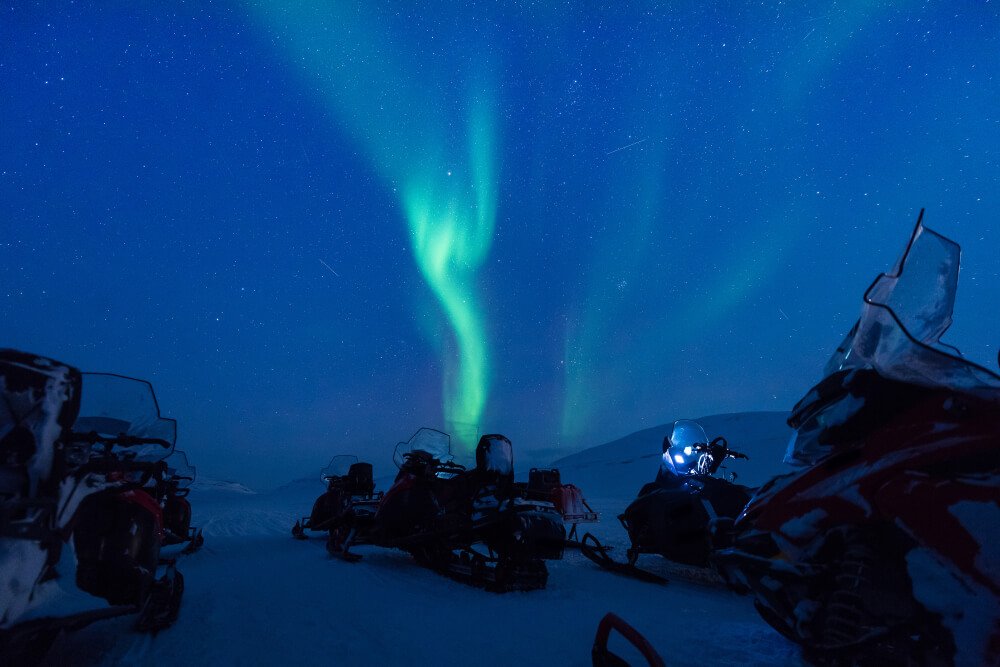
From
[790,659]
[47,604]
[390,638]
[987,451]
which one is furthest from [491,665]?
[987,451]

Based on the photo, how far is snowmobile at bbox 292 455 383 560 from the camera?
22.0 ft

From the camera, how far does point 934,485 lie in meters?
1.67

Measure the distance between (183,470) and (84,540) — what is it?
665 centimetres

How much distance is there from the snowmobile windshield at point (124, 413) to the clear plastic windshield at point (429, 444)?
12.6ft

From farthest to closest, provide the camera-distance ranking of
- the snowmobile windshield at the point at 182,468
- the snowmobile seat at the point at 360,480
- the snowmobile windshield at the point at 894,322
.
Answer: the snowmobile seat at the point at 360,480, the snowmobile windshield at the point at 182,468, the snowmobile windshield at the point at 894,322

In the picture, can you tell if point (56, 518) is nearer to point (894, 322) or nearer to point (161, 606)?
point (161, 606)

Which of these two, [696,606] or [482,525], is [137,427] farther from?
[696,606]

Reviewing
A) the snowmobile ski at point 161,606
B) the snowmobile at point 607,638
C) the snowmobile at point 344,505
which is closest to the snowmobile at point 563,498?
the snowmobile at point 344,505

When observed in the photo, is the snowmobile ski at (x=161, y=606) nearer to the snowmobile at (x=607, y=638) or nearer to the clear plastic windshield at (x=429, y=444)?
the snowmobile at (x=607, y=638)

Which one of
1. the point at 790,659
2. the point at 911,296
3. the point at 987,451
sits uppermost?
the point at 911,296

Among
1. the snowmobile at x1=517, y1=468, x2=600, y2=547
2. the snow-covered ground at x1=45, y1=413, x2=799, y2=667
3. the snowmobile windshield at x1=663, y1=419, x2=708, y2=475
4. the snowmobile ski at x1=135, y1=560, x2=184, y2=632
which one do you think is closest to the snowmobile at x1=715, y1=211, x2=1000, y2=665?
the snow-covered ground at x1=45, y1=413, x2=799, y2=667

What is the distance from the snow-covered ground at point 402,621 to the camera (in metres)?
2.96

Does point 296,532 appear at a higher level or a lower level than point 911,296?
lower

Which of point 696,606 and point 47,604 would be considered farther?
point 696,606
